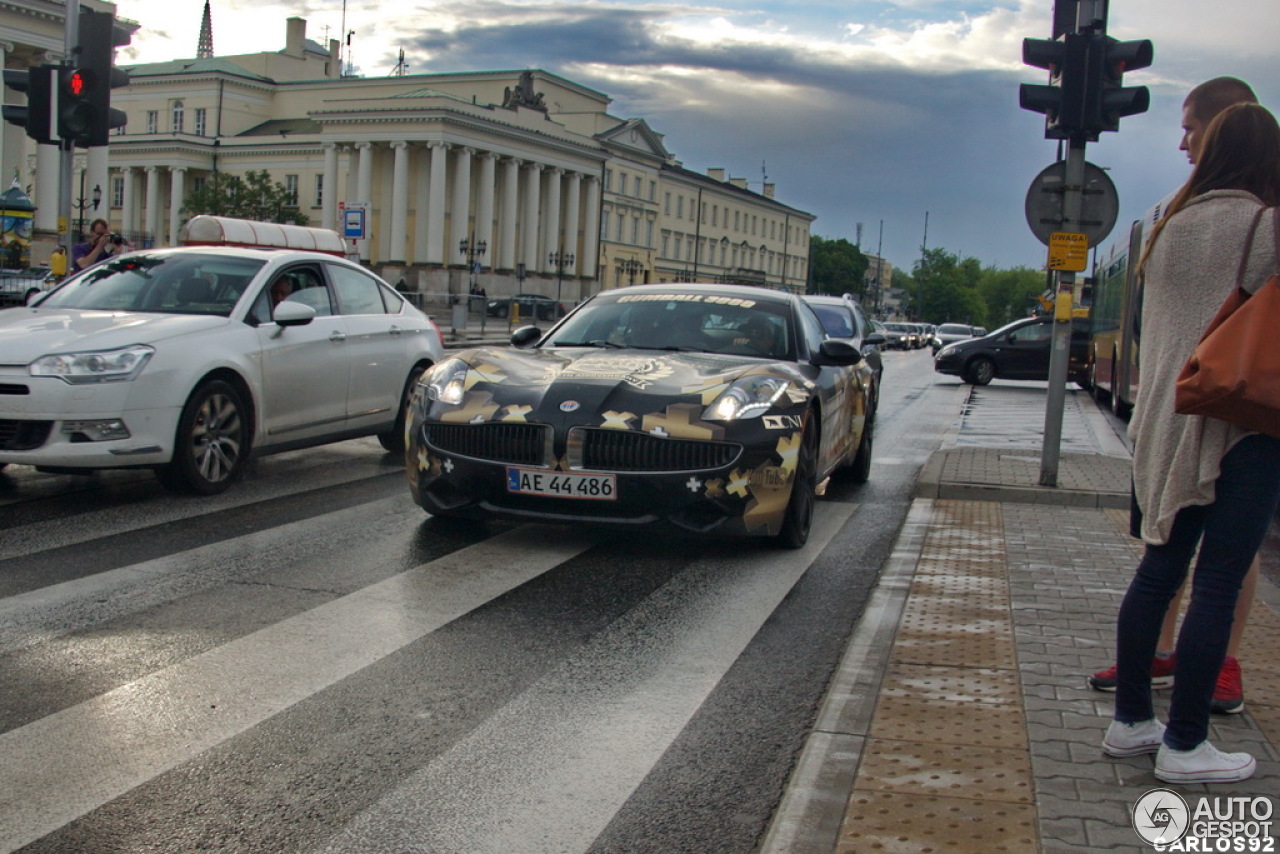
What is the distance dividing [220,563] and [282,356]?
9.31 feet

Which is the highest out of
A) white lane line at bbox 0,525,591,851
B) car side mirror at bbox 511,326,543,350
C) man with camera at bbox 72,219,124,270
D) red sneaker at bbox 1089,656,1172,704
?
man with camera at bbox 72,219,124,270

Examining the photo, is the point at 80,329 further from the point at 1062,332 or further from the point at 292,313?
the point at 1062,332

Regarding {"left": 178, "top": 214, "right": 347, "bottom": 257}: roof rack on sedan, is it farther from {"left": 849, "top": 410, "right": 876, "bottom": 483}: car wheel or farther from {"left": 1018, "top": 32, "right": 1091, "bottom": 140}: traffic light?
{"left": 1018, "top": 32, "right": 1091, "bottom": 140}: traffic light

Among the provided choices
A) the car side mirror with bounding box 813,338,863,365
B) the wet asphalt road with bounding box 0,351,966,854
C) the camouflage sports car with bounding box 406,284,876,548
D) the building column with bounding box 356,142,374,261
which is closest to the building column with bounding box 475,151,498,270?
the building column with bounding box 356,142,374,261

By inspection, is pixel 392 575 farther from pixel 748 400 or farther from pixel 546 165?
pixel 546 165

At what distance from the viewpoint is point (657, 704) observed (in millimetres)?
4305

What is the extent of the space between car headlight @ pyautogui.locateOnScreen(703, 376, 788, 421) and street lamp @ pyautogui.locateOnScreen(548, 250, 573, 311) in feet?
282

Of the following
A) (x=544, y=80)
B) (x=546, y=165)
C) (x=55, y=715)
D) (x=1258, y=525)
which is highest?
(x=544, y=80)

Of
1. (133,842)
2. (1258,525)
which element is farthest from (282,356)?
(1258,525)

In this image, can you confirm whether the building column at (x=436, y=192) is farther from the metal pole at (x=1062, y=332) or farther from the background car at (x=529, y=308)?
the metal pole at (x=1062, y=332)

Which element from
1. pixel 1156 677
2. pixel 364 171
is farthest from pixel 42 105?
pixel 364 171

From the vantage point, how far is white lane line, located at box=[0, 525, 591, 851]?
339 cm

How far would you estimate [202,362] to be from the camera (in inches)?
312

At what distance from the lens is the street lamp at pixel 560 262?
93.7 meters
